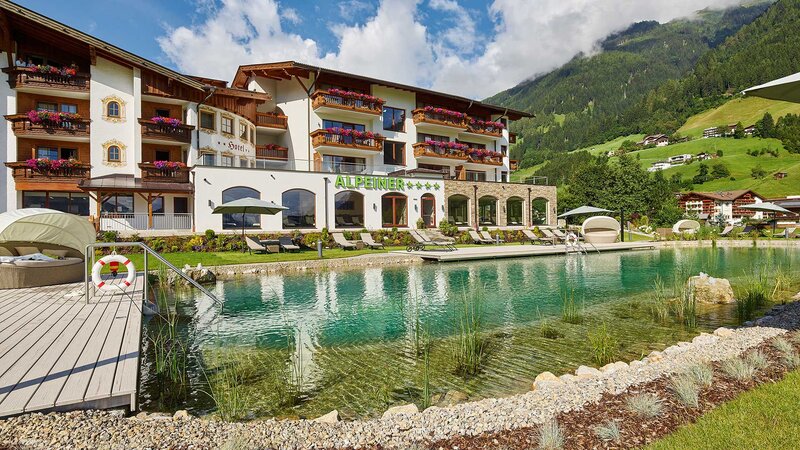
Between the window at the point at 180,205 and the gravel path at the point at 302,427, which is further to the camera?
the window at the point at 180,205

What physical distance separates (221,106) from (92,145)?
7.22m

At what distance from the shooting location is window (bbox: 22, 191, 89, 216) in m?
21.0

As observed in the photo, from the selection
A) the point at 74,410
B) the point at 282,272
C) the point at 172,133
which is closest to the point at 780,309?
the point at 74,410

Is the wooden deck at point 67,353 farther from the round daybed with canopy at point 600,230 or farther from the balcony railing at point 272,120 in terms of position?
the round daybed with canopy at point 600,230

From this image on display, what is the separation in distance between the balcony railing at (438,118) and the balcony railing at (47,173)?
20.7 m

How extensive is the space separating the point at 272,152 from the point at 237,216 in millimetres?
6793

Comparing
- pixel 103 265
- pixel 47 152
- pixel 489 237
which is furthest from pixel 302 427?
pixel 47 152

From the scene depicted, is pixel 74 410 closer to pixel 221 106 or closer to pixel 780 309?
pixel 780 309

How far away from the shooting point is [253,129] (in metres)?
27.5

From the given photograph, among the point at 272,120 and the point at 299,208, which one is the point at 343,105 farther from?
the point at 299,208

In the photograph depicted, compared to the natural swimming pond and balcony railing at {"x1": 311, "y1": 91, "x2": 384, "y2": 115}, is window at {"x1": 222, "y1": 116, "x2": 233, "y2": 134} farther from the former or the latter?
the natural swimming pond

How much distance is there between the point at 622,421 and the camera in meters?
3.50

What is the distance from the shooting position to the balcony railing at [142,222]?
65.4ft

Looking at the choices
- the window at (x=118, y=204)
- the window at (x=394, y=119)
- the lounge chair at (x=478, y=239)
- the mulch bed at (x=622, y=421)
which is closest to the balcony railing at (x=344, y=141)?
the window at (x=394, y=119)
